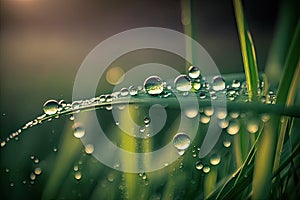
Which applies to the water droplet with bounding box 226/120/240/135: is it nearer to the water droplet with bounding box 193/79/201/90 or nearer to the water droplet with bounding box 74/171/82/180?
the water droplet with bounding box 193/79/201/90

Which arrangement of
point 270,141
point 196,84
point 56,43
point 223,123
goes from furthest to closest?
point 56,43
point 223,123
point 196,84
point 270,141

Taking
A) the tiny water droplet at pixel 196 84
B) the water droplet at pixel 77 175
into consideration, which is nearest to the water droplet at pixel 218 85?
the tiny water droplet at pixel 196 84

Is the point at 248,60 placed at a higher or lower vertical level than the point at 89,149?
higher

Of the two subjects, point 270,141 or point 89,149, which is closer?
point 270,141

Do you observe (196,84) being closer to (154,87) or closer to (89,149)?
(154,87)

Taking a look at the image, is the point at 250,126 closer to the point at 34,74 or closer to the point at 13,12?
the point at 34,74

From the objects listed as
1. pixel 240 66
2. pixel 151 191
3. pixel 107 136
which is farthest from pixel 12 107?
pixel 240 66

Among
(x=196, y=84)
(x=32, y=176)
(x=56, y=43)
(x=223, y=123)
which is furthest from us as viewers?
(x=56, y=43)

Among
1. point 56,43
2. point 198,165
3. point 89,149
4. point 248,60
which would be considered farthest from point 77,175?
point 56,43

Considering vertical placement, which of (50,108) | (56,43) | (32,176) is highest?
(56,43)
